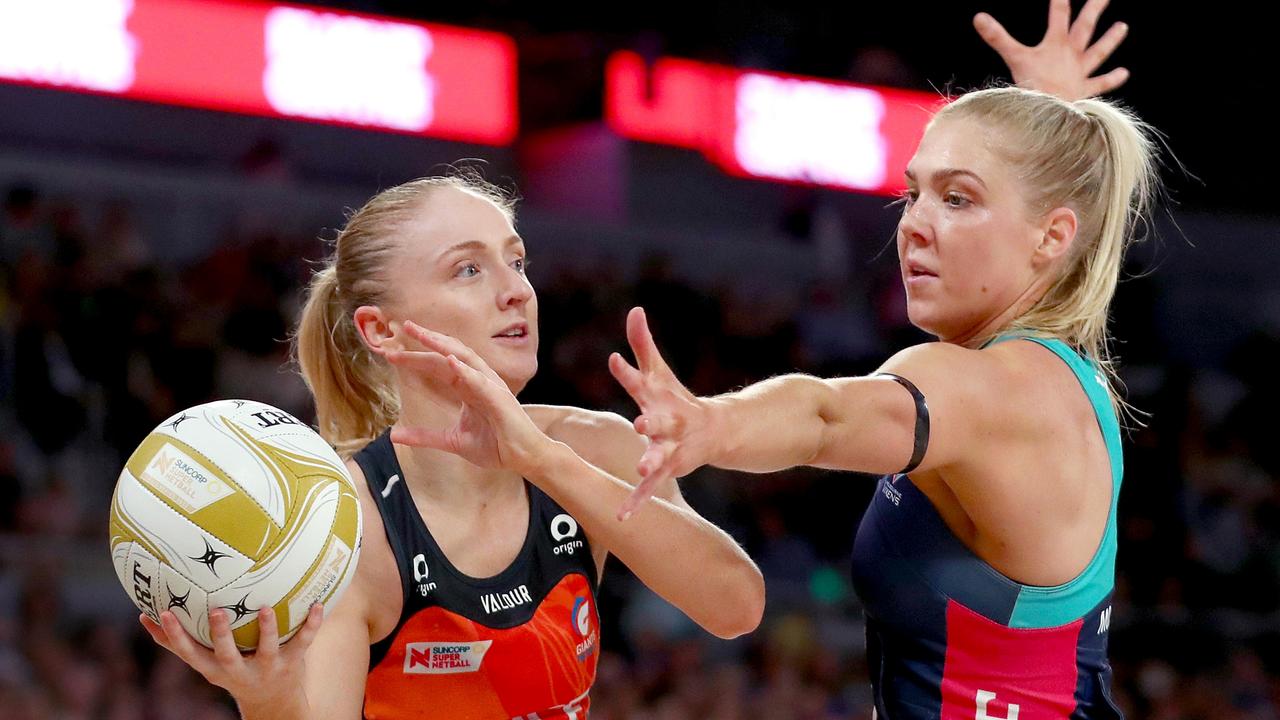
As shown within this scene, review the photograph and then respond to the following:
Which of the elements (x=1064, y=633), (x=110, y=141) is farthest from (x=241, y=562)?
(x=110, y=141)

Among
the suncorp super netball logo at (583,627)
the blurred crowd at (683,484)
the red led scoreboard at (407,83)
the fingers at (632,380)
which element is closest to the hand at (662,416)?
the fingers at (632,380)

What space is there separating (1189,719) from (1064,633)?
6729mm

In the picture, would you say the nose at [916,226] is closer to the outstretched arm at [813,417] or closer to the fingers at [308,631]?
the outstretched arm at [813,417]

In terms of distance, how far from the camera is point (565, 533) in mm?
3221

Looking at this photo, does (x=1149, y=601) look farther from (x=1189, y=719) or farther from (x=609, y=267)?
(x=609, y=267)

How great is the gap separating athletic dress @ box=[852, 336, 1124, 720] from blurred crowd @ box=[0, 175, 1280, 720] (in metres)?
3.03

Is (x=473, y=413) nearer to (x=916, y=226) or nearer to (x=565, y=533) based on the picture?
(x=565, y=533)

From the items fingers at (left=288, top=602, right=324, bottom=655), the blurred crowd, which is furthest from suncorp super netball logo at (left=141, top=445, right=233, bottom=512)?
the blurred crowd

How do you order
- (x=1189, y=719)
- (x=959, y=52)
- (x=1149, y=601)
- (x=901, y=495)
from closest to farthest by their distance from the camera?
(x=901, y=495)
(x=1189, y=719)
(x=1149, y=601)
(x=959, y=52)

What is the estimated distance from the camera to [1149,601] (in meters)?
9.37

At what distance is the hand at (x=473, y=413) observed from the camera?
243cm

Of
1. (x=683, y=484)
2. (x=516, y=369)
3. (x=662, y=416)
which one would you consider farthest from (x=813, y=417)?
(x=683, y=484)

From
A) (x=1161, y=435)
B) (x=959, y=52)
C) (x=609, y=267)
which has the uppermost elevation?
(x=959, y=52)

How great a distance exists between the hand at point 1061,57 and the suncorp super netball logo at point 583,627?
1.73 m
